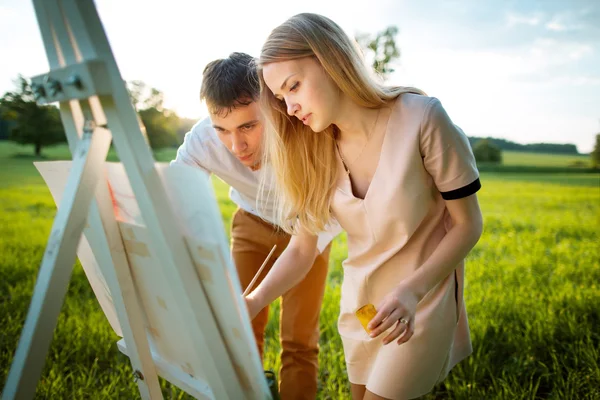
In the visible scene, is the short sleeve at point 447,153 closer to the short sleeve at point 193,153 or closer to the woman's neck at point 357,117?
the woman's neck at point 357,117

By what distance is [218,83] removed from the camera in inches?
82.1

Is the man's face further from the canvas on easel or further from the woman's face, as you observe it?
the canvas on easel

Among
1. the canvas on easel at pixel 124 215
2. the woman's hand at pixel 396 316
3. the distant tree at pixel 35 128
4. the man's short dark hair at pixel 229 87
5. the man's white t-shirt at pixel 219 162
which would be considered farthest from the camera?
the distant tree at pixel 35 128

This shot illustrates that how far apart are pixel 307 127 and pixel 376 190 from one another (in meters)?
0.39

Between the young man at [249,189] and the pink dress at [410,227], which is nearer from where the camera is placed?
the pink dress at [410,227]

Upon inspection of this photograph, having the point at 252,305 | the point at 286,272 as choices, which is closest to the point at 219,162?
the point at 286,272

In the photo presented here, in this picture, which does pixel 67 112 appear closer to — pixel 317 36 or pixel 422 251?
pixel 317 36

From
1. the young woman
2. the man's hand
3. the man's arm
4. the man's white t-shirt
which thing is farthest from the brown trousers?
the man's hand

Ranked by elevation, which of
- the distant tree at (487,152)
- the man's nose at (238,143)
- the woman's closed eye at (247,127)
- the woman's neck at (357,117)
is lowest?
the distant tree at (487,152)

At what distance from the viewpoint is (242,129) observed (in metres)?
2.12

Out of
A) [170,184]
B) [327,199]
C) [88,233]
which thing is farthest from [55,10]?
[327,199]

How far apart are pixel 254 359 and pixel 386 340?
0.45 meters

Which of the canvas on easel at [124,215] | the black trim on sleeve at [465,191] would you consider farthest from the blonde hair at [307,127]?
the canvas on easel at [124,215]

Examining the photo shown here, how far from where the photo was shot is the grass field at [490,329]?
8.34 feet
